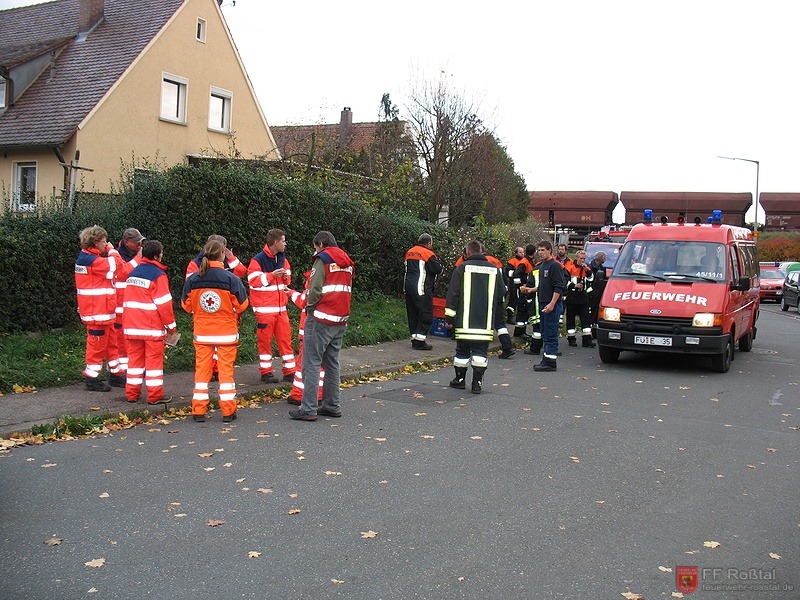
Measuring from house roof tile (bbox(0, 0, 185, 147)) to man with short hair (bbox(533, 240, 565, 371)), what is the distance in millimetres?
15613

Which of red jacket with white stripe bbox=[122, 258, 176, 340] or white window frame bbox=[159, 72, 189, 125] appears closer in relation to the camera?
red jacket with white stripe bbox=[122, 258, 176, 340]

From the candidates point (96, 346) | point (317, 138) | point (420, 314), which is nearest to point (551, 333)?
point (420, 314)

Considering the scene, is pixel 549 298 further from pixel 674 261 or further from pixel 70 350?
pixel 70 350

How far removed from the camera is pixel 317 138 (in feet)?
81.2

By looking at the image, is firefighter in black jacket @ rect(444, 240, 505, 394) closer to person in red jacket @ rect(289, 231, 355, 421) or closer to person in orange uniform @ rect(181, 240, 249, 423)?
person in red jacket @ rect(289, 231, 355, 421)

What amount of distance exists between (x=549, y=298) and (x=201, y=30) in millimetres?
20148

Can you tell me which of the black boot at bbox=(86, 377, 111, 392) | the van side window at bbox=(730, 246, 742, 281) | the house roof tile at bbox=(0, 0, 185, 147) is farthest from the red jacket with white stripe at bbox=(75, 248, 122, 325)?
the house roof tile at bbox=(0, 0, 185, 147)

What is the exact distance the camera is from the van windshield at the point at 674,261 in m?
13.9

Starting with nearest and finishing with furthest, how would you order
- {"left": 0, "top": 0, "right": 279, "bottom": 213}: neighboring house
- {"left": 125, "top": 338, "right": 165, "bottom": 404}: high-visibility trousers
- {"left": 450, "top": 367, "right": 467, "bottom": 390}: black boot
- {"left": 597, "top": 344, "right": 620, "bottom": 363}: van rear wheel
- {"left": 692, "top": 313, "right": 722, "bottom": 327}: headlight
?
1. {"left": 125, "top": 338, "right": 165, "bottom": 404}: high-visibility trousers
2. {"left": 450, "top": 367, "right": 467, "bottom": 390}: black boot
3. {"left": 692, "top": 313, "right": 722, "bottom": 327}: headlight
4. {"left": 597, "top": 344, "right": 620, "bottom": 363}: van rear wheel
5. {"left": 0, "top": 0, "right": 279, "bottom": 213}: neighboring house

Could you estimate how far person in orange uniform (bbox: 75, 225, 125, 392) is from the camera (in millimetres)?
9633

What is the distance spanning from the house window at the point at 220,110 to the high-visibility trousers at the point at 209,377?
70.6 ft

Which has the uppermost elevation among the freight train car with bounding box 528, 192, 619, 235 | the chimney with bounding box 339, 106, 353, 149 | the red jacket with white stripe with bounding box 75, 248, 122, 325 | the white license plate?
the chimney with bounding box 339, 106, 353, 149

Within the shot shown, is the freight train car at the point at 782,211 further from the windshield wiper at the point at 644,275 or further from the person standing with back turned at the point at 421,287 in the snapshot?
the person standing with back turned at the point at 421,287

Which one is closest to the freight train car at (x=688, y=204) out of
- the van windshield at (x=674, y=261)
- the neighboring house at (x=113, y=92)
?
the neighboring house at (x=113, y=92)
